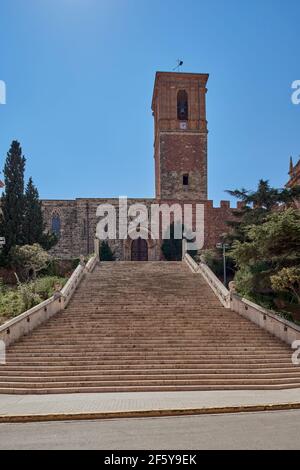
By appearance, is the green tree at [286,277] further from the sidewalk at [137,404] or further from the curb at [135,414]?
the curb at [135,414]

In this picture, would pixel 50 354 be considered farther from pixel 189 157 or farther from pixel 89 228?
pixel 189 157

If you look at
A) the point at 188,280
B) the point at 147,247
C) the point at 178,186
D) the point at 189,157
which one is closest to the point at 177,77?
the point at 189,157

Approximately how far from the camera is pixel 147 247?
126 ft

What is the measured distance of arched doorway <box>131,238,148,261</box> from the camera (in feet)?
127

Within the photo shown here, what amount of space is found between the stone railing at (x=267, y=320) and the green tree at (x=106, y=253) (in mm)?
18492

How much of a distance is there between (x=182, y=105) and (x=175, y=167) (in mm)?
5924

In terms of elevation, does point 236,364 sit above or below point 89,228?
below

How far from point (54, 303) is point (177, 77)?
2932 cm

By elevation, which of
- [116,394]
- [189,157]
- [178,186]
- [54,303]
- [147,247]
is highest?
[189,157]

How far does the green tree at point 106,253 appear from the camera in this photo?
36531 millimetres

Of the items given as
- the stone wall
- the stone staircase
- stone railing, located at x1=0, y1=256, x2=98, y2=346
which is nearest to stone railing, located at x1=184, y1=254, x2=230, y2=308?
Result: the stone staircase

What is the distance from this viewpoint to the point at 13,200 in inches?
1238

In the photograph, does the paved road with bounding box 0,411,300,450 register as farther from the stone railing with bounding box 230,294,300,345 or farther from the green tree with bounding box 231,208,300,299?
the green tree with bounding box 231,208,300,299

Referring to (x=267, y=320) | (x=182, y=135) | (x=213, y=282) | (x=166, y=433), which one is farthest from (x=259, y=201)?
(x=166, y=433)
